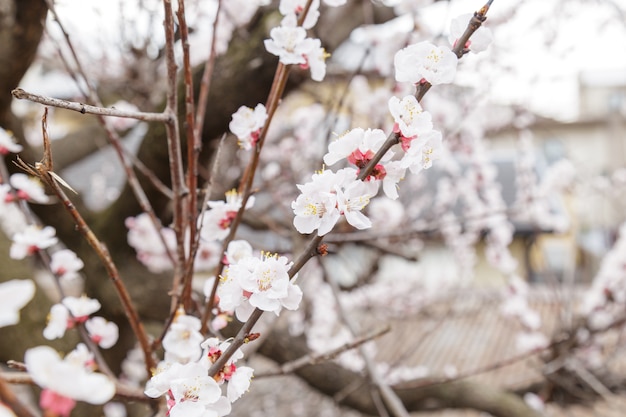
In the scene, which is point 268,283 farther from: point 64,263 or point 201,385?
point 64,263

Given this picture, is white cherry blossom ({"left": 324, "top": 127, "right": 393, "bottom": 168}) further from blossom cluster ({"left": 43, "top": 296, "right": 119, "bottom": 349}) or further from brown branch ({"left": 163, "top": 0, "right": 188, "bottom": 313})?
Result: blossom cluster ({"left": 43, "top": 296, "right": 119, "bottom": 349})

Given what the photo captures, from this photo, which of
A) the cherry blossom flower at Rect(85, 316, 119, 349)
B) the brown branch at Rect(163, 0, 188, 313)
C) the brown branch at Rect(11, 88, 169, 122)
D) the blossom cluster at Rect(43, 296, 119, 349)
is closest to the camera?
the brown branch at Rect(11, 88, 169, 122)

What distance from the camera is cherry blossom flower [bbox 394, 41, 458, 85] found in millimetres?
684

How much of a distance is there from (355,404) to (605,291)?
1873mm

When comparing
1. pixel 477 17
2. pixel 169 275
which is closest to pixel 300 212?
pixel 477 17

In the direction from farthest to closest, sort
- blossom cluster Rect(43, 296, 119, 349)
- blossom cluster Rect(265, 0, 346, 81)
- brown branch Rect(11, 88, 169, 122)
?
blossom cluster Rect(43, 296, 119, 349)
blossom cluster Rect(265, 0, 346, 81)
brown branch Rect(11, 88, 169, 122)

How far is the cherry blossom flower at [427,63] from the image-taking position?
68cm

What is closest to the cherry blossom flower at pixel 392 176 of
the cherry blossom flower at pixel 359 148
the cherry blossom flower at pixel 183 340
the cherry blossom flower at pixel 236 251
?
the cherry blossom flower at pixel 359 148

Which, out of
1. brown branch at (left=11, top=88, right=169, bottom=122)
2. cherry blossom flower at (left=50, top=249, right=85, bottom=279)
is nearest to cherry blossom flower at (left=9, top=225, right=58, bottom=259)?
cherry blossom flower at (left=50, top=249, right=85, bottom=279)

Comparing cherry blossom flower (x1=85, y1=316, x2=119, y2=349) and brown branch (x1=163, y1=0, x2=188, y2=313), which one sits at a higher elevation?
brown branch (x1=163, y1=0, x2=188, y2=313)

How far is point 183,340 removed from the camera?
87 centimetres

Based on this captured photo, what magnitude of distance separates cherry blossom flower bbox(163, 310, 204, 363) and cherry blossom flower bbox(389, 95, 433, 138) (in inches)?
18.0

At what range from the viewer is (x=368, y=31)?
75.0 inches

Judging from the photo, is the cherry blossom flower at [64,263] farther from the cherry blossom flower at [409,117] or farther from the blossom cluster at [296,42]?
the cherry blossom flower at [409,117]
